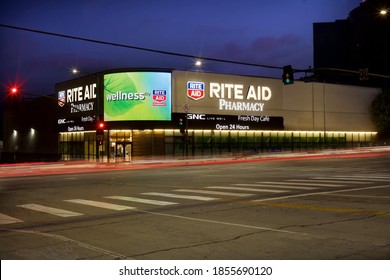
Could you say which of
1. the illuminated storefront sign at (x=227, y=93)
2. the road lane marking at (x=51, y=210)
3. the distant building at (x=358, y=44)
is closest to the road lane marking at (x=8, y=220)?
the road lane marking at (x=51, y=210)

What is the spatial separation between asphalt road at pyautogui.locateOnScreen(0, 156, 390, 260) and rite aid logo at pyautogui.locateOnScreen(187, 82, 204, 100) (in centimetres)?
3313

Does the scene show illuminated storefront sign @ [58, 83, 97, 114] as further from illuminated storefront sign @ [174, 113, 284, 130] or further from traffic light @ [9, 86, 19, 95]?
traffic light @ [9, 86, 19, 95]

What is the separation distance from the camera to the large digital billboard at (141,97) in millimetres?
49406

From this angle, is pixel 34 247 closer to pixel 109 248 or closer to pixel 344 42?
pixel 109 248

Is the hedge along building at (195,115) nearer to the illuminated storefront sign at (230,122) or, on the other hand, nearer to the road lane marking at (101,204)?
the illuminated storefront sign at (230,122)

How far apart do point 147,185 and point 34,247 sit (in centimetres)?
1297

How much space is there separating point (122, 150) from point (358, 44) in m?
63.4

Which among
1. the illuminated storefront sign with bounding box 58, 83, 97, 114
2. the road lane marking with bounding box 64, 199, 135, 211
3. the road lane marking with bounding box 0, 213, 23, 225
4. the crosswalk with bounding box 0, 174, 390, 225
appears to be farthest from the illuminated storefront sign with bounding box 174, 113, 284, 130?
the road lane marking with bounding box 0, 213, 23, 225

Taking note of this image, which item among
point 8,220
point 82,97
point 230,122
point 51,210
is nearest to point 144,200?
point 51,210

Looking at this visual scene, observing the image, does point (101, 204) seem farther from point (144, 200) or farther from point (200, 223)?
point (200, 223)

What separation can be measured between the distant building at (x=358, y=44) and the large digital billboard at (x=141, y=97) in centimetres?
4563

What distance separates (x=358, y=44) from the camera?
96.0m

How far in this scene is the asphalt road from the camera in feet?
27.1

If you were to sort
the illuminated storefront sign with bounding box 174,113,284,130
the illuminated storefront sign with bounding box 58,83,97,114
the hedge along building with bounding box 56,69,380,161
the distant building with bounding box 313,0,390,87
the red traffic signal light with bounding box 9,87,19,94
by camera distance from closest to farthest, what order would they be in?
1. the red traffic signal light with bounding box 9,87,19,94
2. the hedge along building with bounding box 56,69,380,161
3. the illuminated storefront sign with bounding box 174,113,284,130
4. the illuminated storefront sign with bounding box 58,83,97,114
5. the distant building with bounding box 313,0,390,87
